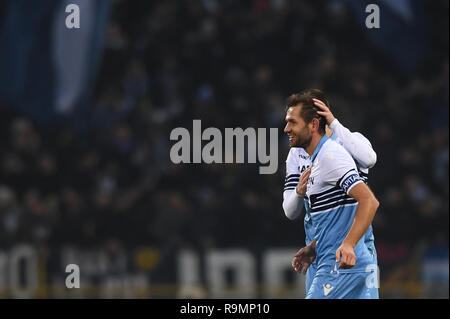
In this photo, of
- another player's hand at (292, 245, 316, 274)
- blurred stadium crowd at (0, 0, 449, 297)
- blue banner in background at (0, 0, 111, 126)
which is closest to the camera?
another player's hand at (292, 245, 316, 274)

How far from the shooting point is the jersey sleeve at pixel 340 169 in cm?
592

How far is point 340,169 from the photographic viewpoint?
598cm

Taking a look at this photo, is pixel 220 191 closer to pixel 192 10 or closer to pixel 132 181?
Result: pixel 132 181

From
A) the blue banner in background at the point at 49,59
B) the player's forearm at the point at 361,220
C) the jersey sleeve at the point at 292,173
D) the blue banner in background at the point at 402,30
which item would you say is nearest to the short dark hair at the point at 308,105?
the jersey sleeve at the point at 292,173

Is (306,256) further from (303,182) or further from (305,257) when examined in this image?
(303,182)

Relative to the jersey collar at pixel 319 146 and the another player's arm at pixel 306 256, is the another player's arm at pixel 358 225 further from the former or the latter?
the another player's arm at pixel 306 256

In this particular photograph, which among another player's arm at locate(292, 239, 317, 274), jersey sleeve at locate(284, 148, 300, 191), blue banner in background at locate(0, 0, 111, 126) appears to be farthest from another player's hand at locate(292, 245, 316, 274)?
blue banner in background at locate(0, 0, 111, 126)

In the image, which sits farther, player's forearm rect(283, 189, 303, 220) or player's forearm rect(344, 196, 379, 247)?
player's forearm rect(283, 189, 303, 220)

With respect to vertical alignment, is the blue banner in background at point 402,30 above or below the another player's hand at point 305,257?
above

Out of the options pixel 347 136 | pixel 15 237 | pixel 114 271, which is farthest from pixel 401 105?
pixel 347 136

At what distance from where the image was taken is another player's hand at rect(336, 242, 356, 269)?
5680 millimetres

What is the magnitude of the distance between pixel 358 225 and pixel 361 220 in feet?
0.11

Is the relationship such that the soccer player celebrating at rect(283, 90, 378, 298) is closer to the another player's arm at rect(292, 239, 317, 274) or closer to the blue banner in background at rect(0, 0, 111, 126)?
the another player's arm at rect(292, 239, 317, 274)

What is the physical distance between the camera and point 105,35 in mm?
16875
